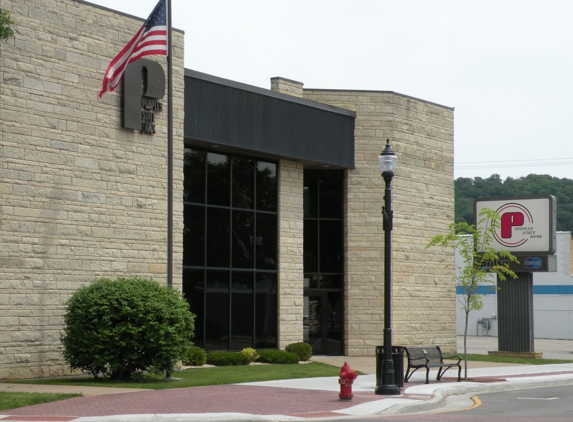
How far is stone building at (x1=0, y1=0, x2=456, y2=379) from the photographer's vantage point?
835 inches

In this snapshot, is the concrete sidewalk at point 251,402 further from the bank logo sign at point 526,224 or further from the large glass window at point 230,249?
the bank logo sign at point 526,224

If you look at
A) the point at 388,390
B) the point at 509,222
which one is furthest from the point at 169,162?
the point at 509,222

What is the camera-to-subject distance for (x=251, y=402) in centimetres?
1655

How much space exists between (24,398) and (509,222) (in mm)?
22948

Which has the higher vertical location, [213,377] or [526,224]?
[526,224]

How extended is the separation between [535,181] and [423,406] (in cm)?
8295

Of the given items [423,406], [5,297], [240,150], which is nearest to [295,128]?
[240,150]

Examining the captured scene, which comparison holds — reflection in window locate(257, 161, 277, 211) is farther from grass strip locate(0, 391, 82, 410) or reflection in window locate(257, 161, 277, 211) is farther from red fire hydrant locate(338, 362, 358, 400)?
grass strip locate(0, 391, 82, 410)

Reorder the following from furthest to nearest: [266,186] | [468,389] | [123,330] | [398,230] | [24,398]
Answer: [398,230] < [266,186] < [468,389] < [123,330] < [24,398]

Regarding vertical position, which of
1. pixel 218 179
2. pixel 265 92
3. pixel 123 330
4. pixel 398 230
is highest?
pixel 265 92

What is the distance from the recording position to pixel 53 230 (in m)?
21.6

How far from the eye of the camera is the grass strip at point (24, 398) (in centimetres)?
1549

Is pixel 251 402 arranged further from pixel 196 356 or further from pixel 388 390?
pixel 196 356

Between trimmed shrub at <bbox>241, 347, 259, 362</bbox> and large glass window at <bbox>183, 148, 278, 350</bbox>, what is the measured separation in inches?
34.5
